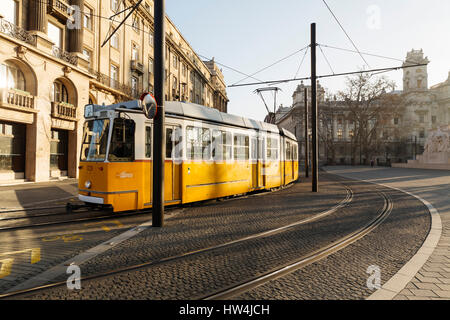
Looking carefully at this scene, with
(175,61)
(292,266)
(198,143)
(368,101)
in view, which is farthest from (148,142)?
(368,101)

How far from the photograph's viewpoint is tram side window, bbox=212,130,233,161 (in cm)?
855

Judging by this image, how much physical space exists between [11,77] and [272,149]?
16.1 m

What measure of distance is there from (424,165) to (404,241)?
3897cm

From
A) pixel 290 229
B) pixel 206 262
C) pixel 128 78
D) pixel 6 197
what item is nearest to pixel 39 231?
pixel 206 262

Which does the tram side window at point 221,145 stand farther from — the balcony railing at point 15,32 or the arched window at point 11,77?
the balcony railing at point 15,32

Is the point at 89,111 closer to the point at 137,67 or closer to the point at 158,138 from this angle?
the point at 158,138

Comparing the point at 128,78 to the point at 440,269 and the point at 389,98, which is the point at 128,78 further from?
the point at 389,98

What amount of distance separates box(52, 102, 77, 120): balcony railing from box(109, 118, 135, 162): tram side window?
46.5ft

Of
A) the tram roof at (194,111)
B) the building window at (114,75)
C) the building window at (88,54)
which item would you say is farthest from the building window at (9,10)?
the tram roof at (194,111)

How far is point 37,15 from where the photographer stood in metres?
16.0

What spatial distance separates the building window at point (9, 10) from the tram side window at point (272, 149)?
16766mm

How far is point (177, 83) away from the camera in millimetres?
38062

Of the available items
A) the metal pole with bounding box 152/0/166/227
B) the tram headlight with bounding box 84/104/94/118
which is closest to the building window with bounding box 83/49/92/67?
the tram headlight with bounding box 84/104/94/118

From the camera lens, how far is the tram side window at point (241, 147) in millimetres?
9492
